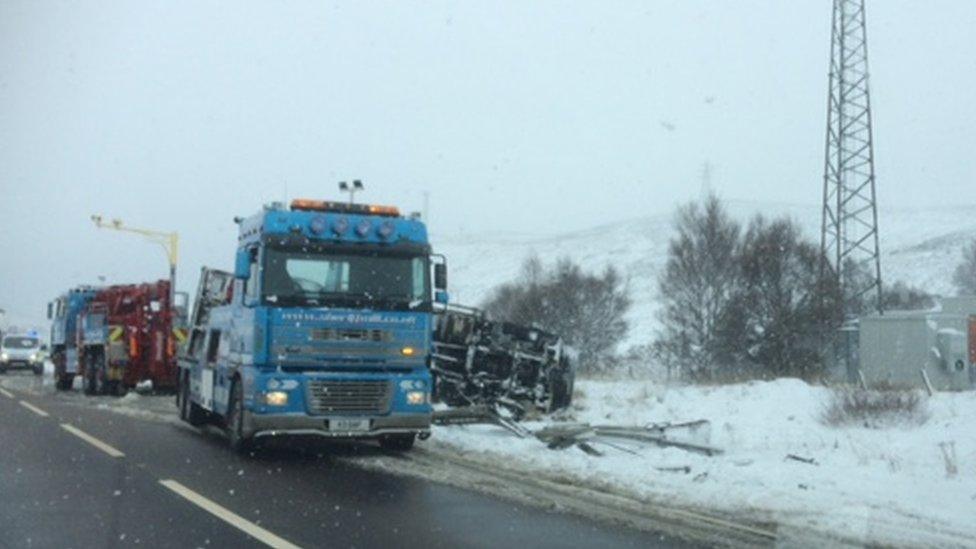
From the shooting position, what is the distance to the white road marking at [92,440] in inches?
566

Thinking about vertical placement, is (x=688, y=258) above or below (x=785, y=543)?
above

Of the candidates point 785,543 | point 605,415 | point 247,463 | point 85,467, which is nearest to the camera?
point 785,543

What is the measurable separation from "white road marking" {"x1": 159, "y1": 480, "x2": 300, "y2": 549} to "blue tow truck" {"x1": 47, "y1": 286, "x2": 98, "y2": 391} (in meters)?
23.1

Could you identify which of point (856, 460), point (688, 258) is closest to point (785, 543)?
point (856, 460)

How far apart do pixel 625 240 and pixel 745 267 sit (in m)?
110

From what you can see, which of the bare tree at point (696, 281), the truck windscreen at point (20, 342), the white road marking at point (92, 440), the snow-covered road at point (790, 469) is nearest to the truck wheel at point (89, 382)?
the snow-covered road at point (790, 469)

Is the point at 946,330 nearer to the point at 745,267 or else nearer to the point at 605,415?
the point at 745,267

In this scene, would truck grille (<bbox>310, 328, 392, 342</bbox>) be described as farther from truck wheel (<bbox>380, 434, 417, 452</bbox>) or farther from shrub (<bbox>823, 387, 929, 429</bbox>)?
shrub (<bbox>823, 387, 929, 429</bbox>)

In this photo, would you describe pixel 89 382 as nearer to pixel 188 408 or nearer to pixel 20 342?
pixel 188 408

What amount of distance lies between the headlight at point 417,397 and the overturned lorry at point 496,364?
634 centimetres

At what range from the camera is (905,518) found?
31.2 feet

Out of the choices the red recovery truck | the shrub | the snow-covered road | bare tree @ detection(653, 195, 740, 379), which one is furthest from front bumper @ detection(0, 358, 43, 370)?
the shrub

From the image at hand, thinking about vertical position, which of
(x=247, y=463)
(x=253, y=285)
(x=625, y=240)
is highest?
(x=625, y=240)

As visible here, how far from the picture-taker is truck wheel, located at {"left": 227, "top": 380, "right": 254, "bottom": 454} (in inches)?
555
